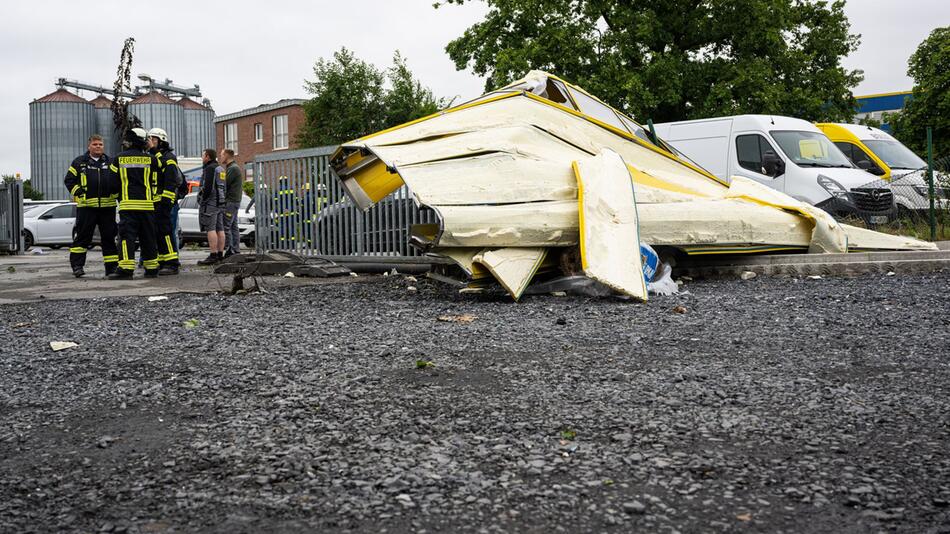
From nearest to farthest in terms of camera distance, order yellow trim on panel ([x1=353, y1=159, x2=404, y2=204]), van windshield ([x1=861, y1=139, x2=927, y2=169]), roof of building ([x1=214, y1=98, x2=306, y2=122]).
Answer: yellow trim on panel ([x1=353, y1=159, x2=404, y2=204])
van windshield ([x1=861, y1=139, x2=927, y2=169])
roof of building ([x1=214, y1=98, x2=306, y2=122])

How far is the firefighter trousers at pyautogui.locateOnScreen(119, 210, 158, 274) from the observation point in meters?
10.3

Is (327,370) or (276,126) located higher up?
(276,126)

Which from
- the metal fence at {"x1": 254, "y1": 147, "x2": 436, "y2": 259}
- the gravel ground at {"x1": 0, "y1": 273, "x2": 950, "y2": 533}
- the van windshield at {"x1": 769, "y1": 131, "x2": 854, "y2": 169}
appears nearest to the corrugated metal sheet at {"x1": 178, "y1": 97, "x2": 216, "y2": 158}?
the van windshield at {"x1": 769, "y1": 131, "x2": 854, "y2": 169}

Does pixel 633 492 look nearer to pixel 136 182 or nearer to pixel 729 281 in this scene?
pixel 729 281

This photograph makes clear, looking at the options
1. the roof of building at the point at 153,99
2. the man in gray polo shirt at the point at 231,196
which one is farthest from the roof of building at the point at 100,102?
the man in gray polo shirt at the point at 231,196

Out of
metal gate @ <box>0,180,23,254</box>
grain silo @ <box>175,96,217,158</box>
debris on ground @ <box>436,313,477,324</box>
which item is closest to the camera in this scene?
debris on ground @ <box>436,313,477,324</box>

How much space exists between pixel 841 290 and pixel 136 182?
305 inches

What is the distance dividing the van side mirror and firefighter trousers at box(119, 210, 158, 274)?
392 inches

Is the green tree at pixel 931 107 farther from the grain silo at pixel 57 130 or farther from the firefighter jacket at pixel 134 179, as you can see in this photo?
the grain silo at pixel 57 130

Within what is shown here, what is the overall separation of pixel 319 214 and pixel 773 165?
820 centimetres

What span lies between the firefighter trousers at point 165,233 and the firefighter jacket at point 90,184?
24.6 inches

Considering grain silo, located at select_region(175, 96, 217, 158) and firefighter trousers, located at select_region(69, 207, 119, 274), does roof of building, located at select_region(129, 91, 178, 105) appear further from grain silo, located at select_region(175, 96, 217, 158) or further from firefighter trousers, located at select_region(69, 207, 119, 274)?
firefighter trousers, located at select_region(69, 207, 119, 274)

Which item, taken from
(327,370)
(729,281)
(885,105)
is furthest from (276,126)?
(327,370)

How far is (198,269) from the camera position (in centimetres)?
1194
